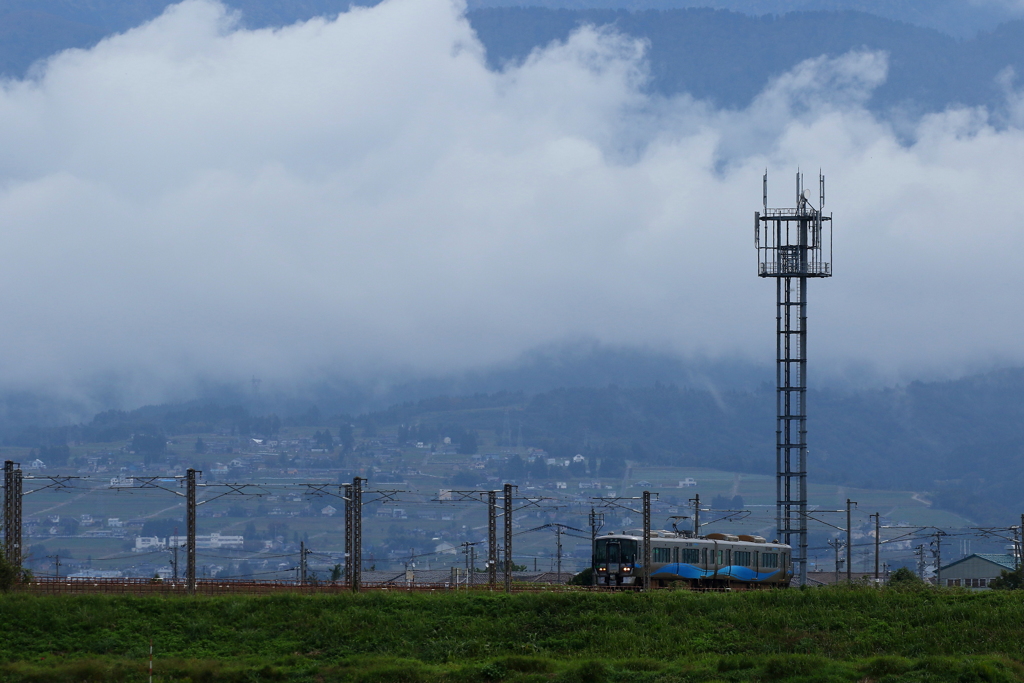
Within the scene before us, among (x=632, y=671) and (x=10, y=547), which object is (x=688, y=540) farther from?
(x=10, y=547)

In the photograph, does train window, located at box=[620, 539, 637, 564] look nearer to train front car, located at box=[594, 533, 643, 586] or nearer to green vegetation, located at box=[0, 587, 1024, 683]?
train front car, located at box=[594, 533, 643, 586]

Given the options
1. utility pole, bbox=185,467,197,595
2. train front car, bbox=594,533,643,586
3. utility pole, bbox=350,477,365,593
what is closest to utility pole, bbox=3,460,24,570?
utility pole, bbox=185,467,197,595

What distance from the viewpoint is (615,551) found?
217ft

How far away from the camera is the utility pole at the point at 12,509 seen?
4909 centimetres

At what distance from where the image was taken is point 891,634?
43000mm

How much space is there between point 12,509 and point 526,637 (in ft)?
69.8

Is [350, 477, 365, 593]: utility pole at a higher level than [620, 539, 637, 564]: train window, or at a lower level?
higher

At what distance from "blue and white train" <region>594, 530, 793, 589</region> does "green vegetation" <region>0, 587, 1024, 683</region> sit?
1751 centimetres

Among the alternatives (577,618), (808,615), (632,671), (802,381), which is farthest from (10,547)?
(802,381)

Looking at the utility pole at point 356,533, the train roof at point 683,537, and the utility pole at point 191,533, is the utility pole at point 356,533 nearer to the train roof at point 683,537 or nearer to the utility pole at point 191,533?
the utility pole at point 191,533

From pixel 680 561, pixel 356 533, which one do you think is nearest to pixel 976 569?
pixel 680 561

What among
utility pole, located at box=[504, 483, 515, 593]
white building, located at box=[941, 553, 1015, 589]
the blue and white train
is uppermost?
utility pole, located at box=[504, 483, 515, 593]

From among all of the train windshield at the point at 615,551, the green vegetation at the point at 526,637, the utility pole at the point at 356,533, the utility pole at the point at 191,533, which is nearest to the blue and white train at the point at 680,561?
the train windshield at the point at 615,551

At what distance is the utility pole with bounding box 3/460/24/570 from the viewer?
4909 centimetres
